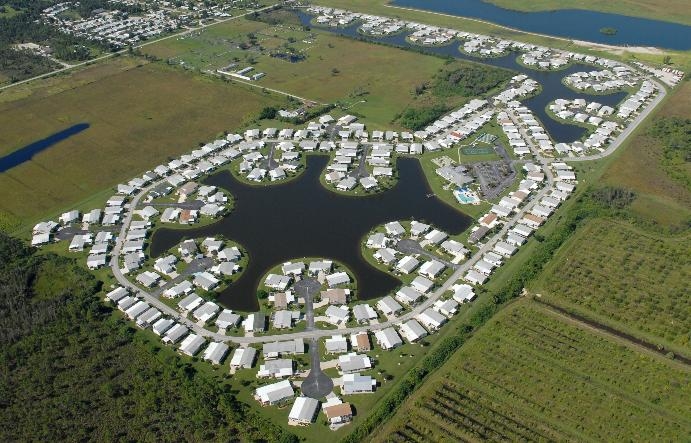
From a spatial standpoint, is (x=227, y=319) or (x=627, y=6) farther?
(x=627, y=6)

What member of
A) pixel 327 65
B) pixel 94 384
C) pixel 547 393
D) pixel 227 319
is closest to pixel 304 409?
pixel 227 319

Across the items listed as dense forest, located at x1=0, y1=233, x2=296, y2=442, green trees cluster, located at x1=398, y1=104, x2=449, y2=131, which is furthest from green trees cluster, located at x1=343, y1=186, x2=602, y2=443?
green trees cluster, located at x1=398, y1=104, x2=449, y2=131

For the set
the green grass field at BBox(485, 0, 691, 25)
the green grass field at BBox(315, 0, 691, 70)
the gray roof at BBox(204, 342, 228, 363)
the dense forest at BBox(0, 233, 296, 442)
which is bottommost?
the dense forest at BBox(0, 233, 296, 442)

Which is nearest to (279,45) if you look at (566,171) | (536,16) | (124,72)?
(124,72)

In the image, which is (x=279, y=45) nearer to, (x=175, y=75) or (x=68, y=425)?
(x=175, y=75)

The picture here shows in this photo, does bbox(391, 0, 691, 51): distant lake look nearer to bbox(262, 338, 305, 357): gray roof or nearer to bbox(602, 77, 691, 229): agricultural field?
bbox(602, 77, 691, 229): agricultural field

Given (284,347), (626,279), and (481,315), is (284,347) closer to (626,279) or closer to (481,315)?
(481,315)
